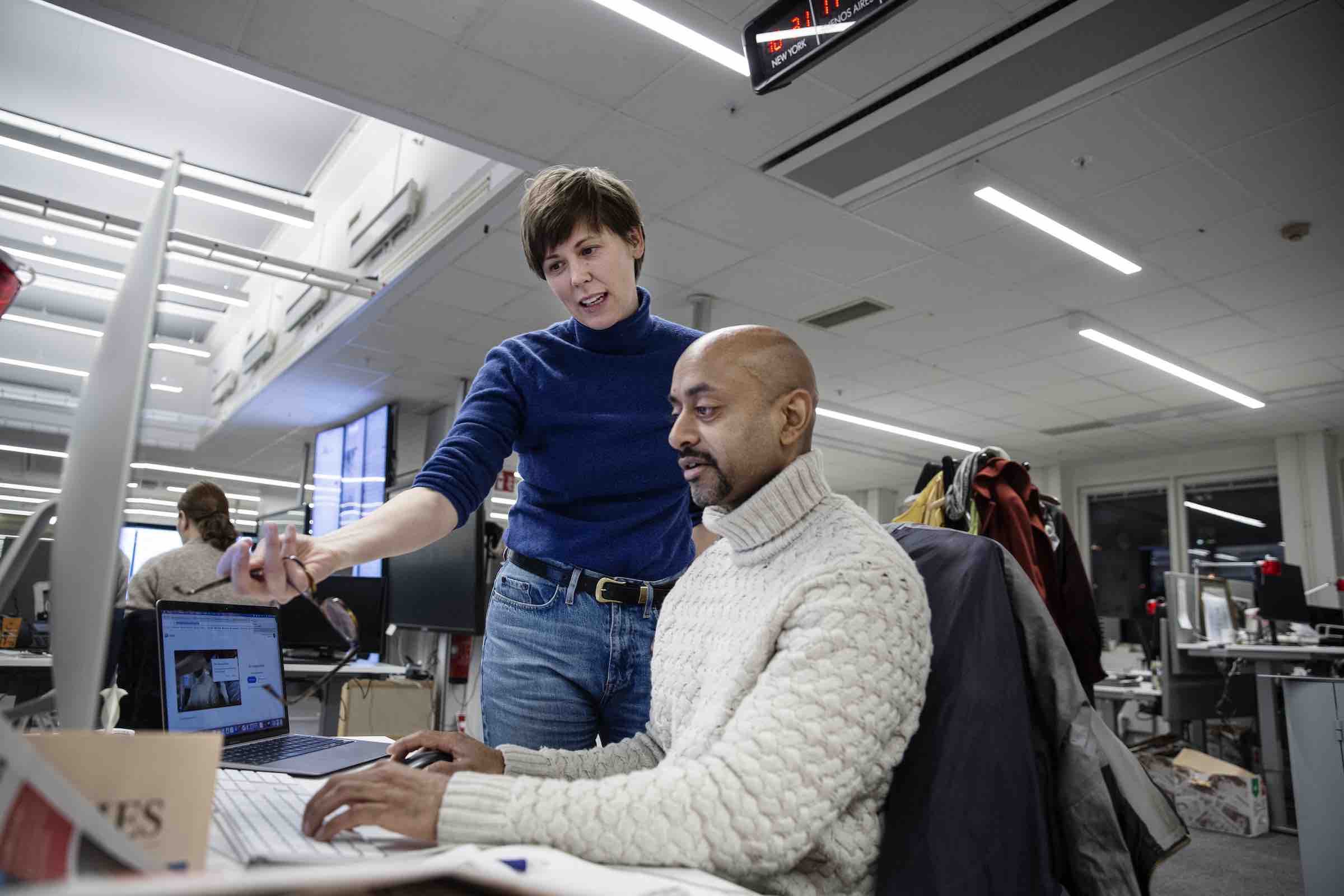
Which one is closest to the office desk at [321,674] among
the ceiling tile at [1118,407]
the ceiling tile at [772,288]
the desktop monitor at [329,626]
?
the desktop monitor at [329,626]

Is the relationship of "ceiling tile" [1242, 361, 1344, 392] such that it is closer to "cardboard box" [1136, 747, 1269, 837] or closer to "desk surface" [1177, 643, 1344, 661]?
"desk surface" [1177, 643, 1344, 661]

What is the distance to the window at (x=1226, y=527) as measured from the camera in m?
9.80

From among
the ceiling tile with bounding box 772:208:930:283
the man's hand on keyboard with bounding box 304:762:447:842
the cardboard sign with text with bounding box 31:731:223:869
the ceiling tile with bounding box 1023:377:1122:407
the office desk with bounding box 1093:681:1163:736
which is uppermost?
the ceiling tile with bounding box 772:208:930:283

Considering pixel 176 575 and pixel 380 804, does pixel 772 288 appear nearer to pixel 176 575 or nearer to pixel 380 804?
pixel 176 575

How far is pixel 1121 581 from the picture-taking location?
35.3ft

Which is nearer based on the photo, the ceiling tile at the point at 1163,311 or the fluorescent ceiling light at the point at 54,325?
the ceiling tile at the point at 1163,311

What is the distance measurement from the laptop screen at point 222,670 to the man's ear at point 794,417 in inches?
38.3

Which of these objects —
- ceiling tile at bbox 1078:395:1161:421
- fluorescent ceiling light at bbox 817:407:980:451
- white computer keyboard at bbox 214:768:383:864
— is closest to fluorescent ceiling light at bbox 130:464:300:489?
fluorescent ceiling light at bbox 817:407:980:451

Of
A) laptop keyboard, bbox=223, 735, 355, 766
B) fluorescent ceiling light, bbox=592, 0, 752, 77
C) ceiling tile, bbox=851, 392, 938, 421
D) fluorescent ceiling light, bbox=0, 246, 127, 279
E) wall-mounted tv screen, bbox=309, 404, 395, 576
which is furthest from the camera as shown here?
wall-mounted tv screen, bbox=309, 404, 395, 576

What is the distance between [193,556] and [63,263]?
186 inches

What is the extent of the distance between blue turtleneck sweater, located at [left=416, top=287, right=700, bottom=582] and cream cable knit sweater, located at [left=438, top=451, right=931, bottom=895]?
33 cm

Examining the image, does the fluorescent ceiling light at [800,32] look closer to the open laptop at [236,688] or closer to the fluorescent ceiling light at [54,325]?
the open laptop at [236,688]

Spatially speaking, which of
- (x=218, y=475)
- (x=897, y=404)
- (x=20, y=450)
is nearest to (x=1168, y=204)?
(x=897, y=404)

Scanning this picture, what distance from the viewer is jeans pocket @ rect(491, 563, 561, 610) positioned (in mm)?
1249
